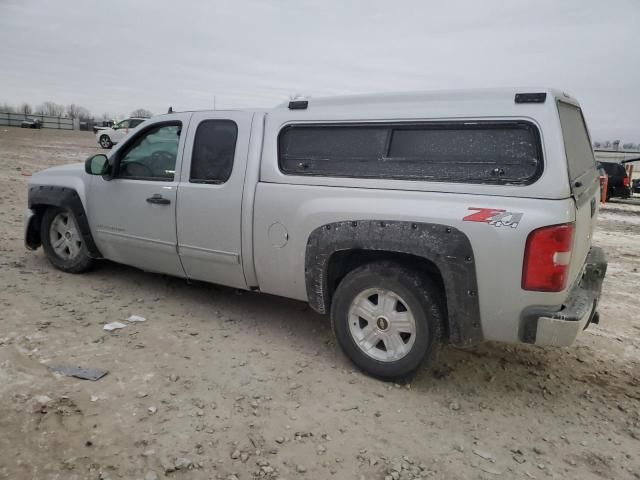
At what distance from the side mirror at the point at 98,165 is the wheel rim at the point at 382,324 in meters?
2.88

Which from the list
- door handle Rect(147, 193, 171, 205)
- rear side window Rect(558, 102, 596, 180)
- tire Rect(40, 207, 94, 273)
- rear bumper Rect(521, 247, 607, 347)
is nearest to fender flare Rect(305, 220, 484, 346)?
rear bumper Rect(521, 247, 607, 347)

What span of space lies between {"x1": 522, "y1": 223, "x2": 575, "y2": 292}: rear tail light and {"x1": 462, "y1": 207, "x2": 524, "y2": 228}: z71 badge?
0.12 m

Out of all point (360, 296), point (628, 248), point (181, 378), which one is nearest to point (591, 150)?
point (360, 296)

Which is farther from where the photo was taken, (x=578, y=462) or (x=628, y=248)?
(x=628, y=248)

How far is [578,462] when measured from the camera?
2799mm

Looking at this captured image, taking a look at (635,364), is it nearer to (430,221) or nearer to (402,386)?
(402,386)

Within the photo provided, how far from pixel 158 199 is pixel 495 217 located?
2.95 m

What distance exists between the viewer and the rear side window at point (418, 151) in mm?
3052

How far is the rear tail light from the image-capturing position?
2855 mm

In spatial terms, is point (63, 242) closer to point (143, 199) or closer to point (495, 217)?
point (143, 199)

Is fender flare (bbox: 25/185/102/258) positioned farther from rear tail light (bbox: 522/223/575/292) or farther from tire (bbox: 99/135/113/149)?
tire (bbox: 99/135/113/149)

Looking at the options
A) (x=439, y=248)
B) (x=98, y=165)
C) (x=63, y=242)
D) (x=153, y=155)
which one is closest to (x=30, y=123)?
(x=63, y=242)

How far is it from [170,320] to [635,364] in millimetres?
3867

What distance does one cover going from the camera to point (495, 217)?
2.98 m
